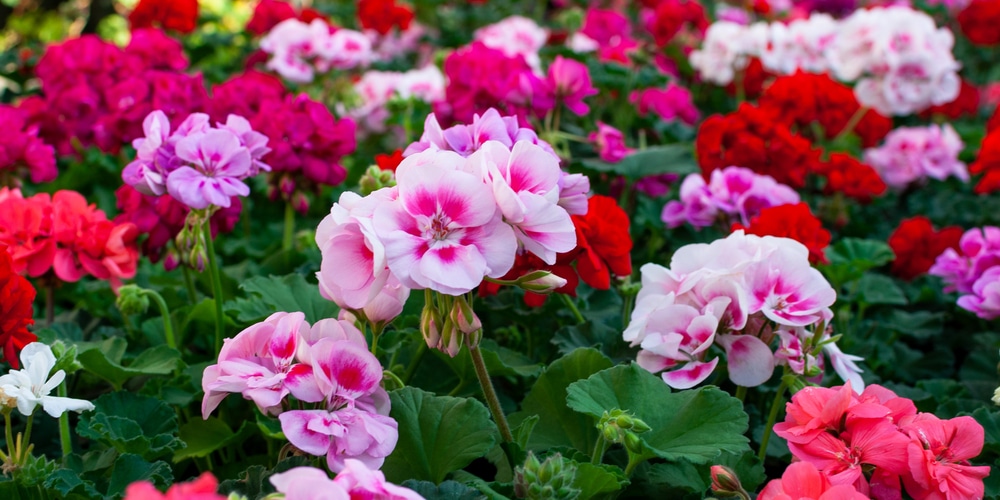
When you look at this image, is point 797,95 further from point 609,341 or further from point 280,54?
point 280,54

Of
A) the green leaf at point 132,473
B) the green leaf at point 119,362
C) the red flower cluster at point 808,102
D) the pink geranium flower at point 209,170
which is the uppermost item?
the pink geranium flower at point 209,170

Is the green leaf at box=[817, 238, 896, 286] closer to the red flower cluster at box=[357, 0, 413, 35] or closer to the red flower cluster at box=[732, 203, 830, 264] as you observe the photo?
the red flower cluster at box=[732, 203, 830, 264]

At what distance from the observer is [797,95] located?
112 inches

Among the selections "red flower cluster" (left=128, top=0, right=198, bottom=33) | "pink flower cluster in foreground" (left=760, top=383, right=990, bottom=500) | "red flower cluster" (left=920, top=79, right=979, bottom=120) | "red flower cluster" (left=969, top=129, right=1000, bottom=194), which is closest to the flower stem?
"pink flower cluster in foreground" (left=760, top=383, right=990, bottom=500)

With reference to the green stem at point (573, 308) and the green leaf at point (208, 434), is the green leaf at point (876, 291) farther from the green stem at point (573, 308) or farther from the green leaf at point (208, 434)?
the green leaf at point (208, 434)

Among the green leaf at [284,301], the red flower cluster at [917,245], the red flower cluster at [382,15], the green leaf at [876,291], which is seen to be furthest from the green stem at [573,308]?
the red flower cluster at [382,15]

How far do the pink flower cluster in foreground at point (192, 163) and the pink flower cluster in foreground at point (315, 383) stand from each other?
395mm

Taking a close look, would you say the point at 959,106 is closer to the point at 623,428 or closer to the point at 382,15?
the point at 382,15

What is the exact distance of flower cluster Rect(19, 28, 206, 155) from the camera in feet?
7.07

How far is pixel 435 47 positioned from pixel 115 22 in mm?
3134

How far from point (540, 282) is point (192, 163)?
69cm

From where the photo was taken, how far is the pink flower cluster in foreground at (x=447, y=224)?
1064 millimetres

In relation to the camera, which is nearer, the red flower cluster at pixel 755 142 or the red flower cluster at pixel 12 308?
the red flower cluster at pixel 12 308

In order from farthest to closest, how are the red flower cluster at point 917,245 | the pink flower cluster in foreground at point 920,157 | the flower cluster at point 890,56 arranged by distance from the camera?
1. the pink flower cluster in foreground at point 920,157
2. the flower cluster at point 890,56
3. the red flower cluster at point 917,245
